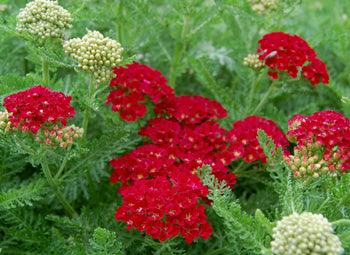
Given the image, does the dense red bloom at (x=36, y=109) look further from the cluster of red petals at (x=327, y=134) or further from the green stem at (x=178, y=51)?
the green stem at (x=178, y=51)

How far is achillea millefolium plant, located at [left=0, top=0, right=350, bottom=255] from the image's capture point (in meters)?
2.96

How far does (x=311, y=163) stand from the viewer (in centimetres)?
300

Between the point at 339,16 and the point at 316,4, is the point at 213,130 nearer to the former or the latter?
the point at 339,16

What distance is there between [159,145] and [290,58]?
3.30 feet

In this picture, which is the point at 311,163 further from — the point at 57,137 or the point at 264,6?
the point at 264,6

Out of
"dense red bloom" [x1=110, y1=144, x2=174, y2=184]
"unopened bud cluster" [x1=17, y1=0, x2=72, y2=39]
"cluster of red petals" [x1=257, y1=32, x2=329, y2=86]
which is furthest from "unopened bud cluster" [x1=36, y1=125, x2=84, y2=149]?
"cluster of red petals" [x1=257, y1=32, x2=329, y2=86]

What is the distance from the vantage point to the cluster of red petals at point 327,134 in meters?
3.07

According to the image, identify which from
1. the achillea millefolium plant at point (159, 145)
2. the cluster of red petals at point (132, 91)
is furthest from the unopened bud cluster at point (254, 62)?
the cluster of red petals at point (132, 91)

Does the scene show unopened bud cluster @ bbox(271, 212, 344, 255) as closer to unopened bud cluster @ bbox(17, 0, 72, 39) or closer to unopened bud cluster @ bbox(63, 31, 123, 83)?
unopened bud cluster @ bbox(63, 31, 123, 83)

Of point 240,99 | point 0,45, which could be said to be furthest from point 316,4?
point 0,45

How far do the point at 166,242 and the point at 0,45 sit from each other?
2063 mm

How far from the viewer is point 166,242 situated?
314cm

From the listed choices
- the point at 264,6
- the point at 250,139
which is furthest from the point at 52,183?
the point at 264,6

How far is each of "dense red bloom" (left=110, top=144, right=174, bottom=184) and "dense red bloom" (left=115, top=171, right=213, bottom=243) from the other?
262 mm
